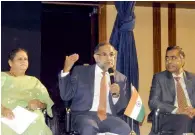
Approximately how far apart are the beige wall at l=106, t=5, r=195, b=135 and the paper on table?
2.28 m

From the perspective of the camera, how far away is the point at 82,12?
5734mm

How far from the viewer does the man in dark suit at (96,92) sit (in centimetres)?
406

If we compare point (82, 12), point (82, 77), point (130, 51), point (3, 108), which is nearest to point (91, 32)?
point (82, 12)

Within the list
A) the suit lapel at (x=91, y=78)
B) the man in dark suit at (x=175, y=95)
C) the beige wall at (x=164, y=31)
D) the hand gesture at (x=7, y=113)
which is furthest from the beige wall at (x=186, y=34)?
the hand gesture at (x=7, y=113)

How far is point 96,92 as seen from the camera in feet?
13.9

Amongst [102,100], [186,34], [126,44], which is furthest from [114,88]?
[186,34]

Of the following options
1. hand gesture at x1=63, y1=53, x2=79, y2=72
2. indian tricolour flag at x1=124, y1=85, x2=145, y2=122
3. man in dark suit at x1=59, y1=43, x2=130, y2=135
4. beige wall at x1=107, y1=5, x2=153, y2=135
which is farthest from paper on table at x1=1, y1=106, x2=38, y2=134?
beige wall at x1=107, y1=5, x2=153, y2=135

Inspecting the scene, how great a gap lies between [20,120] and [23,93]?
383 mm

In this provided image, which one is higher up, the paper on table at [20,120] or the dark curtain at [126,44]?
the dark curtain at [126,44]

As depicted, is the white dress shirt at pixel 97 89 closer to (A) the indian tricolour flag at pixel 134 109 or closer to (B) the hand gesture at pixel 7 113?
(A) the indian tricolour flag at pixel 134 109

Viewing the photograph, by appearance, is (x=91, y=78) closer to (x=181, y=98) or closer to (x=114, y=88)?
(x=114, y=88)

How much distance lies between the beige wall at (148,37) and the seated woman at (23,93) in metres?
1.92

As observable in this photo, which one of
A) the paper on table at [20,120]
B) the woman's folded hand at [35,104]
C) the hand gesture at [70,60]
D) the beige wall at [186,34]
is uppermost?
the beige wall at [186,34]

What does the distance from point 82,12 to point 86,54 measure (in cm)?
59
